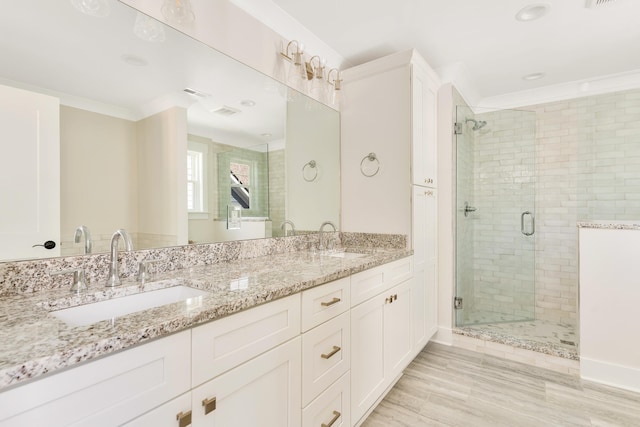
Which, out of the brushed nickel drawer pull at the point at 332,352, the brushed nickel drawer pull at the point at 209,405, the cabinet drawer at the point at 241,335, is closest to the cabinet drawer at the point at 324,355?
the brushed nickel drawer pull at the point at 332,352

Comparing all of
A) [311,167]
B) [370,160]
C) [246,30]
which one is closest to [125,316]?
[246,30]

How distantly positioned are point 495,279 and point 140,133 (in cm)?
351

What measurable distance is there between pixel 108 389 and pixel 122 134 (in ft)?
3.30

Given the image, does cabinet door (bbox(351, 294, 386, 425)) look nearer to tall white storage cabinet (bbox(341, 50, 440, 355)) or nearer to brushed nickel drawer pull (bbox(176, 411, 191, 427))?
tall white storage cabinet (bbox(341, 50, 440, 355))

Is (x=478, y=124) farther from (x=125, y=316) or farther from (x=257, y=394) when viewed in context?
(x=125, y=316)

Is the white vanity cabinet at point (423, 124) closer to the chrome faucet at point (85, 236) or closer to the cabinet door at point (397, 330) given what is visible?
the cabinet door at point (397, 330)

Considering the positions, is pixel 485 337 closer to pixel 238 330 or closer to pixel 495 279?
pixel 495 279

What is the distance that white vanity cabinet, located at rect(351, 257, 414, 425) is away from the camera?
1572 millimetres

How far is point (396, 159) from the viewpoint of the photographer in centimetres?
231

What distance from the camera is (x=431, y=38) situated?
7.57 feet

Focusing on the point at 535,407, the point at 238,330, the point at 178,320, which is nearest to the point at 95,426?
the point at 178,320

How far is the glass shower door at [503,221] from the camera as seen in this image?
3.22 meters

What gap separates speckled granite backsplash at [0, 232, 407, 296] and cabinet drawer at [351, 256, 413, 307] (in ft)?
0.70

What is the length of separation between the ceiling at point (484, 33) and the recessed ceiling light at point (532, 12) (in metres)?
0.04
